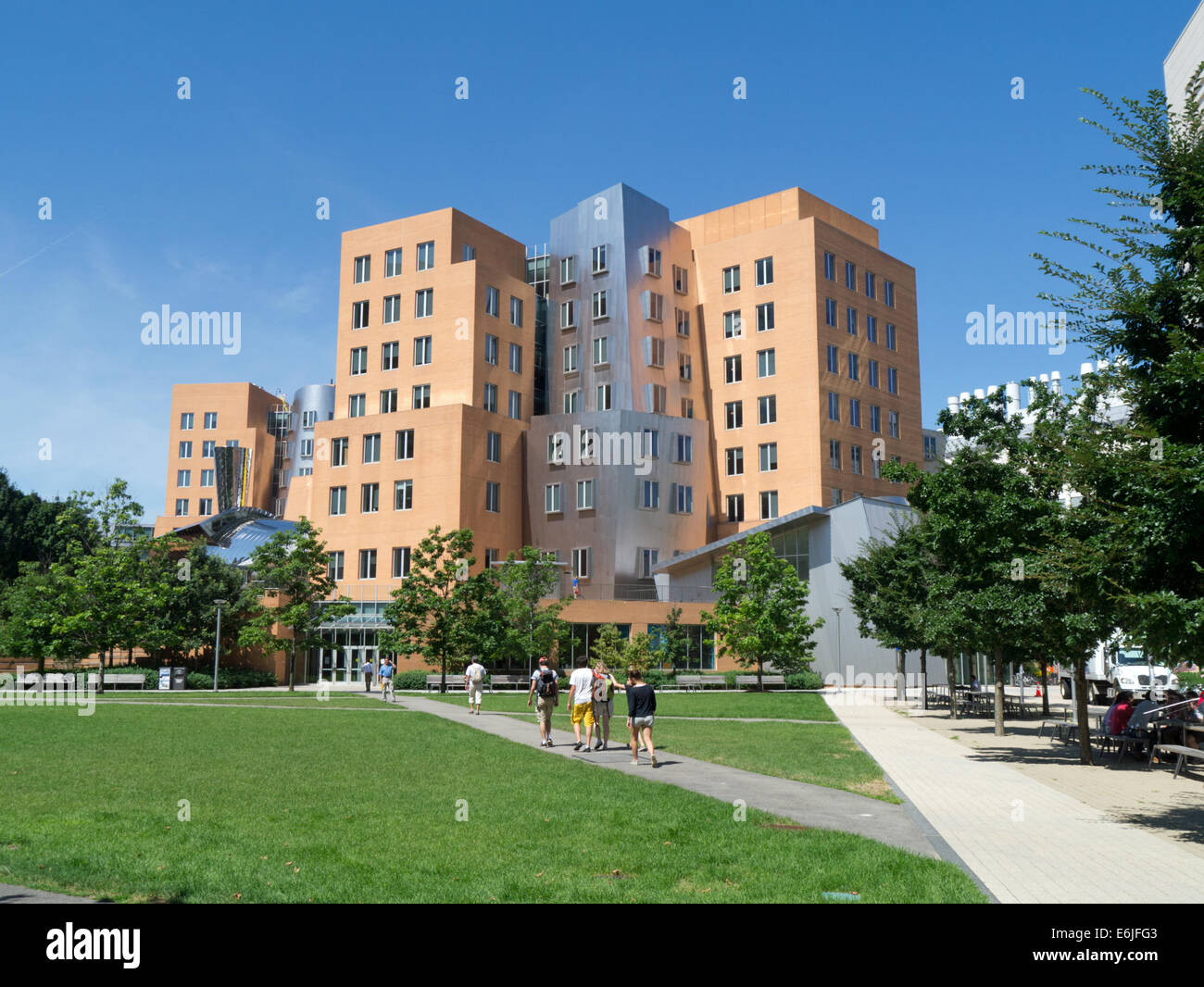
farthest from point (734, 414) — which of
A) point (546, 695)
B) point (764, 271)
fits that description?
point (546, 695)

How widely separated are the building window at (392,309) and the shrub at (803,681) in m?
34.5

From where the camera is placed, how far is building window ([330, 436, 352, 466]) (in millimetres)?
64562

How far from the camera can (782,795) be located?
13.4 meters

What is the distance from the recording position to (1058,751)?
69.9 feet

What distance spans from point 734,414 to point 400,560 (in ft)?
80.7

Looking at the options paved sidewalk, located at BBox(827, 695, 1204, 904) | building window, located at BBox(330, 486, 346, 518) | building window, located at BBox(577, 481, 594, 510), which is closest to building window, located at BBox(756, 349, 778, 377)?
building window, located at BBox(577, 481, 594, 510)

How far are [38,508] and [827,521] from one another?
56732 millimetres

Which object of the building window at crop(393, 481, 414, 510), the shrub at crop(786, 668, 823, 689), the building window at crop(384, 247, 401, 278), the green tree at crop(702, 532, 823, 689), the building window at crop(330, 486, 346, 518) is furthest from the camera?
the building window at crop(384, 247, 401, 278)

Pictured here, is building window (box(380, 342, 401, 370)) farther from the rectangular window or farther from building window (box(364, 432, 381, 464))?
the rectangular window

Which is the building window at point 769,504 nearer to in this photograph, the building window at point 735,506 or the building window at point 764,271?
the building window at point 735,506

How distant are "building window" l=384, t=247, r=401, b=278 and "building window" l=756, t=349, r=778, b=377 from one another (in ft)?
81.2
